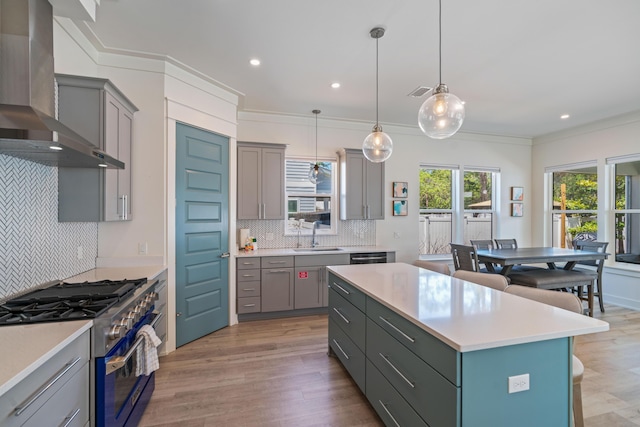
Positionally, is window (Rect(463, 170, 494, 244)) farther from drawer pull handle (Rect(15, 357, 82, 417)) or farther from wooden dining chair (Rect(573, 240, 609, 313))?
drawer pull handle (Rect(15, 357, 82, 417))

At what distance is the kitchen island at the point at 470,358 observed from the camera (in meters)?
1.25

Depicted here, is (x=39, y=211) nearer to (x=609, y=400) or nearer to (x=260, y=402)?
(x=260, y=402)

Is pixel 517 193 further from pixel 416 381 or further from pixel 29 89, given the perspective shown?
pixel 29 89

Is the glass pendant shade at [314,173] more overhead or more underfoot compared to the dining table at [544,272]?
more overhead

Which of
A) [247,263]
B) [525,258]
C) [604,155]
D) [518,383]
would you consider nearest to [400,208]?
[525,258]

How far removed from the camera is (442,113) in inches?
80.9

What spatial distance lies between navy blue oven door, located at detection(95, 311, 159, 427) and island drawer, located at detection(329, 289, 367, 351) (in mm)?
1503

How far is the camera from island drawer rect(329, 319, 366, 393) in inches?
88.0

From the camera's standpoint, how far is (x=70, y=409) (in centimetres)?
131

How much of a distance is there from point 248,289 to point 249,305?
8.5 inches

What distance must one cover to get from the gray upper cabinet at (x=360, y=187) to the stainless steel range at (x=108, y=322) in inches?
127

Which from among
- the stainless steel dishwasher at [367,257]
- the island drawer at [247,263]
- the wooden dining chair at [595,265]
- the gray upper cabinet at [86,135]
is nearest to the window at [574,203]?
the wooden dining chair at [595,265]

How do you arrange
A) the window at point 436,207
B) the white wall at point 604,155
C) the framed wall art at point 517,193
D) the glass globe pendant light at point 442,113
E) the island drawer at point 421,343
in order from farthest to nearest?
the framed wall art at point 517,193, the window at point 436,207, the white wall at point 604,155, the glass globe pendant light at point 442,113, the island drawer at point 421,343

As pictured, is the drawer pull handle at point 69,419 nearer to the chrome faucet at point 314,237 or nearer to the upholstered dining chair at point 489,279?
the upholstered dining chair at point 489,279
